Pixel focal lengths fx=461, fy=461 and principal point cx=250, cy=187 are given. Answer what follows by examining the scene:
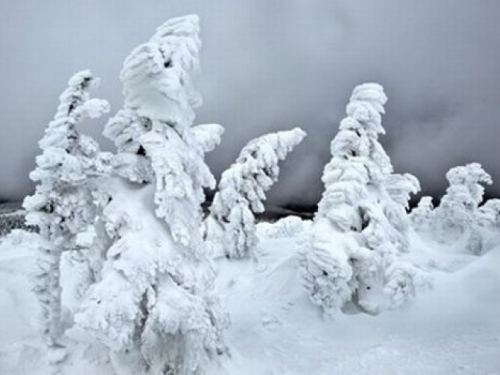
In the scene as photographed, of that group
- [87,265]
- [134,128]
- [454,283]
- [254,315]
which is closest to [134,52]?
[134,128]

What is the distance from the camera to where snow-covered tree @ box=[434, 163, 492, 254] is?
37.7 metres

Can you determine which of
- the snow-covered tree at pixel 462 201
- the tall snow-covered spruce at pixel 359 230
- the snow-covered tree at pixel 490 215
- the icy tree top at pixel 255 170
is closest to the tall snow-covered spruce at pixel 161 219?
the tall snow-covered spruce at pixel 359 230

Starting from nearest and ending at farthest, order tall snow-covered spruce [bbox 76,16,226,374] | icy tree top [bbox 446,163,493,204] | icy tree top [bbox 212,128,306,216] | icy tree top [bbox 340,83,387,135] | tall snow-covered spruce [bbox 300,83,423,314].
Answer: tall snow-covered spruce [bbox 76,16,226,374] < tall snow-covered spruce [bbox 300,83,423,314] < icy tree top [bbox 340,83,387,135] < icy tree top [bbox 212,128,306,216] < icy tree top [bbox 446,163,493,204]

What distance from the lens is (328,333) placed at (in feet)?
62.1

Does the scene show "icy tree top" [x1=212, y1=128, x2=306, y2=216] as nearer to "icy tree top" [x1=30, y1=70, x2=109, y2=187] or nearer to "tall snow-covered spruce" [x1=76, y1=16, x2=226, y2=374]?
"tall snow-covered spruce" [x1=76, y1=16, x2=226, y2=374]

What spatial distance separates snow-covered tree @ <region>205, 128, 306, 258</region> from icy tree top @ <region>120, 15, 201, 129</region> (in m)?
14.6

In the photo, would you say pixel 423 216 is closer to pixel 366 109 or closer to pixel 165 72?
pixel 366 109

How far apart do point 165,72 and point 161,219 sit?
4386 mm

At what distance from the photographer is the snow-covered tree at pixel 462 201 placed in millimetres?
37656

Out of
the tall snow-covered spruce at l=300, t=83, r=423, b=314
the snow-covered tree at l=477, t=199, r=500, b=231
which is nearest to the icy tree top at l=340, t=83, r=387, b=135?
the tall snow-covered spruce at l=300, t=83, r=423, b=314

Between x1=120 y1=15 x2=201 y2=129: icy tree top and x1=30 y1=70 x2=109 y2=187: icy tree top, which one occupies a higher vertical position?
x1=120 y1=15 x2=201 y2=129: icy tree top

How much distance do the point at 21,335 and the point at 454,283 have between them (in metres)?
17.0

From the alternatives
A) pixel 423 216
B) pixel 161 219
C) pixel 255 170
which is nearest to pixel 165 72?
pixel 161 219

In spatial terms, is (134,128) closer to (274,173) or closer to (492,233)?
(274,173)
